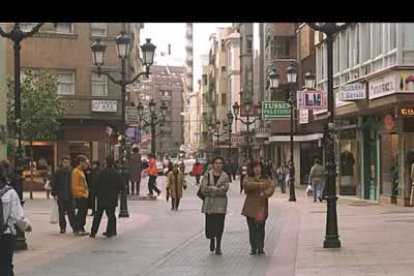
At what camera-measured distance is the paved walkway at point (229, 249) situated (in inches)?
516

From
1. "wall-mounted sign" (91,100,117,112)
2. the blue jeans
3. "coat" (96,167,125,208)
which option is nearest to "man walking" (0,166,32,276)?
"coat" (96,167,125,208)

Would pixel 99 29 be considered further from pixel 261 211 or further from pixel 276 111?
pixel 261 211

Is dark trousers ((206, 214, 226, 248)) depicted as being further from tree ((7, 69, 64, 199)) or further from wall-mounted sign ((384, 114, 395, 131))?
tree ((7, 69, 64, 199))

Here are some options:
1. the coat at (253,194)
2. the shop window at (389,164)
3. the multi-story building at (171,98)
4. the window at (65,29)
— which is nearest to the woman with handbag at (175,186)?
the shop window at (389,164)

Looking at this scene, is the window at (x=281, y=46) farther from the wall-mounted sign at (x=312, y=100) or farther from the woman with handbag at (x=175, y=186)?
the wall-mounted sign at (x=312, y=100)

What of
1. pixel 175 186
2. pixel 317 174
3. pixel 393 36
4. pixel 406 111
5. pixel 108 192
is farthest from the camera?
pixel 317 174

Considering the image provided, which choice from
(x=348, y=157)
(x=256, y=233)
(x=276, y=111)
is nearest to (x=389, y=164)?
(x=348, y=157)

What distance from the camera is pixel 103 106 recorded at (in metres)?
44.5

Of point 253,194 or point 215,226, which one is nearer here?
point 253,194

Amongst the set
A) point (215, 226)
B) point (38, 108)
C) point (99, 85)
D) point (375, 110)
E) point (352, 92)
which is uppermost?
point (99, 85)

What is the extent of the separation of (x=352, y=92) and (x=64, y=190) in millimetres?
12519

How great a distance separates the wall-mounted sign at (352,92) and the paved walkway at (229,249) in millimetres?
4890

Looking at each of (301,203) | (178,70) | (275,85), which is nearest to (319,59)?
(275,85)
